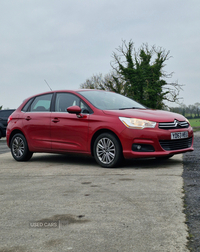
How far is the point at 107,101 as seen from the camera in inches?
317

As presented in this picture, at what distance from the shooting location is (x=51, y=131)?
829 centimetres

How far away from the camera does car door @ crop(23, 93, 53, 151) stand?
8422 millimetres

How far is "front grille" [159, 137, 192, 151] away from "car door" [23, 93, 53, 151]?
8.65ft

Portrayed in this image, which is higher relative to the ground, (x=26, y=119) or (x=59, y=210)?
(x=26, y=119)

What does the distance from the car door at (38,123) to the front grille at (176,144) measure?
2.64m

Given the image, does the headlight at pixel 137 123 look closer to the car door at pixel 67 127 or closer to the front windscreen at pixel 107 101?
the front windscreen at pixel 107 101

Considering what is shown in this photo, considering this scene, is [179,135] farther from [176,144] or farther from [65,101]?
[65,101]

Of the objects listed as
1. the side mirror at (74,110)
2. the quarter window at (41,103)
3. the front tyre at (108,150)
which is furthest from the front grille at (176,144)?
the quarter window at (41,103)

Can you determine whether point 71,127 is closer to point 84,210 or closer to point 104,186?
point 104,186

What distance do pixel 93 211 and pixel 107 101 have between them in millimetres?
4277

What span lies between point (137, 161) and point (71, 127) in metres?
1.69

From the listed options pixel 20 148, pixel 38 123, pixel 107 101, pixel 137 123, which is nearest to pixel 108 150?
pixel 137 123

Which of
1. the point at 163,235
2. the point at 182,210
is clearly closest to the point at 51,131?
the point at 182,210

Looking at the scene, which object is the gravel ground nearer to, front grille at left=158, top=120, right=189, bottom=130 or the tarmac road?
the tarmac road
